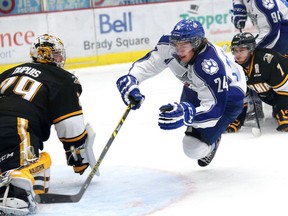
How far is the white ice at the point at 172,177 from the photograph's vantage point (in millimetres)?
3318

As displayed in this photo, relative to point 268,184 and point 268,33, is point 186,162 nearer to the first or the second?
point 268,184

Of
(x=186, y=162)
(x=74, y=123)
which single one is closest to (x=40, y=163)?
(x=74, y=123)

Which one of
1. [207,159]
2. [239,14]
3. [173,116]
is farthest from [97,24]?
[173,116]

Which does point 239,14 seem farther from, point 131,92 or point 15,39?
point 15,39

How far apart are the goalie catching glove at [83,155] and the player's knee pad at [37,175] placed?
225 millimetres

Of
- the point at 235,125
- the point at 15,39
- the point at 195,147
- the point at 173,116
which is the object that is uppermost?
the point at 173,116

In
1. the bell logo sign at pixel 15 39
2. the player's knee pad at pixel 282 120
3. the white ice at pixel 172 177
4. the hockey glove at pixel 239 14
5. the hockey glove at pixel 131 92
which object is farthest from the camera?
the bell logo sign at pixel 15 39

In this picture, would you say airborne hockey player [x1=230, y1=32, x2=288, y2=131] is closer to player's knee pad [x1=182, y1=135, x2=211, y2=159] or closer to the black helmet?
the black helmet

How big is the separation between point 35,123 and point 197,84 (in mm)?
827

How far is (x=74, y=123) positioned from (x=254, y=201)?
92 cm

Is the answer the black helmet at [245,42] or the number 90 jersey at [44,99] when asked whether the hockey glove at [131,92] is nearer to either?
the number 90 jersey at [44,99]

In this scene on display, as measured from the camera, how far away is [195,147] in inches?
153

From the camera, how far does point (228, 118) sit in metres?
4.01

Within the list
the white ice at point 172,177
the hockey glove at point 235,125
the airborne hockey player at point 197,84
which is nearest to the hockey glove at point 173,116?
the airborne hockey player at point 197,84
